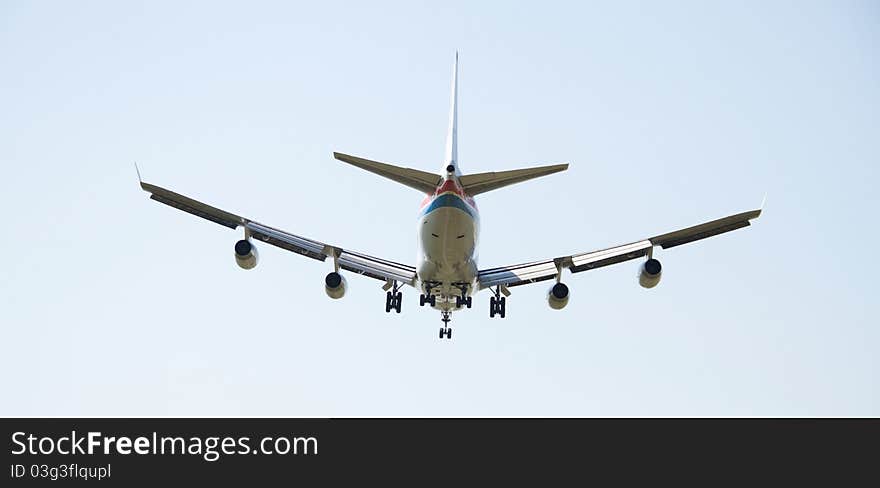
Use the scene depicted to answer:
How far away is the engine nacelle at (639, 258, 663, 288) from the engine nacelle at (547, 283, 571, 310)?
3.41 m

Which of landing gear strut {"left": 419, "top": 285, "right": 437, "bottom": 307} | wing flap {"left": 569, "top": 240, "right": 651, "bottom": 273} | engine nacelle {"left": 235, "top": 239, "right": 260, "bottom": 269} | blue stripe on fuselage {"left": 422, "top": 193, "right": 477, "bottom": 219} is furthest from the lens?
landing gear strut {"left": 419, "top": 285, "right": 437, "bottom": 307}

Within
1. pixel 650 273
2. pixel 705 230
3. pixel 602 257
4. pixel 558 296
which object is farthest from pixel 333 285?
pixel 705 230

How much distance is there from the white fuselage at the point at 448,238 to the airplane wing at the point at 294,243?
9.71 feet

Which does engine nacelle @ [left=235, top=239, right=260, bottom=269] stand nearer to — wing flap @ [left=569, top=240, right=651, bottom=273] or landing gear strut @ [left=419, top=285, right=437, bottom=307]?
landing gear strut @ [left=419, top=285, right=437, bottom=307]

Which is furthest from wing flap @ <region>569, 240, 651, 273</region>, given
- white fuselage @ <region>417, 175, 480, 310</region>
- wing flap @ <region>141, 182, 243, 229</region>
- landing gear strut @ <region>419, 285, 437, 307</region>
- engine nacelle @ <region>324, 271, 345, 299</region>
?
wing flap @ <region>141, 182, 243, 229</region>

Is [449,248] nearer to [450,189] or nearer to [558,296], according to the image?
[450,189]

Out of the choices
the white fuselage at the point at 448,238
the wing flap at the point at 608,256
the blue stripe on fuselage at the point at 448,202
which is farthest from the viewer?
the wing flap at the point at 608,256

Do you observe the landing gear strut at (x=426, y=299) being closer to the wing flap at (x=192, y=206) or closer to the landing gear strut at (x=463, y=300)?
the landing gear strut at (x=463, y=300)

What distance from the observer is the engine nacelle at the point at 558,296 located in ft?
154

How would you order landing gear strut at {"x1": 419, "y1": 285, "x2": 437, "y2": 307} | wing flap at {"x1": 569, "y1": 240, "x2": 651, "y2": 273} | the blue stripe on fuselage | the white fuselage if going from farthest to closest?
landing gear strut at {"x1": 419, "y1": 285, "x2": 437, "y2": 307}
wing flap at {"x1": 569, "y1": 240, "x2": 651, "y2": 273}
the white fuselage
the blue stripe on fuselage

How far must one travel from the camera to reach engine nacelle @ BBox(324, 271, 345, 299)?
152 feet

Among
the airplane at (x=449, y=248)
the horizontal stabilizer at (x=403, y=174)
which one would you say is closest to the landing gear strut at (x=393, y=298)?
the airplane at (x=449, y=248)
